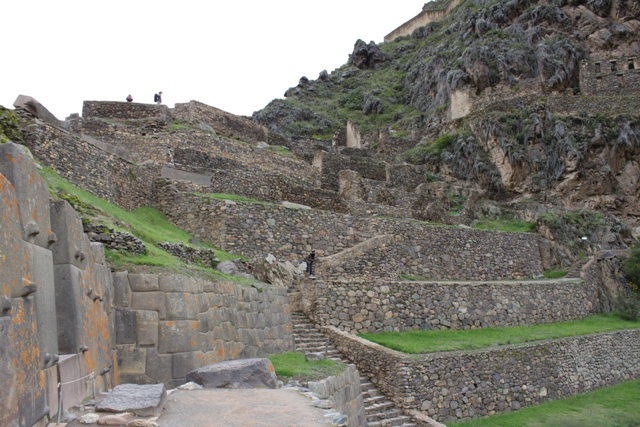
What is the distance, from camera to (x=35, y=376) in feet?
17.1

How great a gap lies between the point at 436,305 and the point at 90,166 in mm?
11428

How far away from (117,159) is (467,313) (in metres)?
12.5

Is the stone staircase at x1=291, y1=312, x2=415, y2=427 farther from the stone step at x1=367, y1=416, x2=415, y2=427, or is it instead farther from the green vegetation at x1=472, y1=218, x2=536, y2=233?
the green vegetation at x1=472, y1=218, x2=536, y2=233

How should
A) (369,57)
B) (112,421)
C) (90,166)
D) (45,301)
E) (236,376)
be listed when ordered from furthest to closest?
(369,57)
(90,166)
(236,376)
(45,301)
(112,421)

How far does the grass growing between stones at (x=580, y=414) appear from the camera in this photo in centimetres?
1417

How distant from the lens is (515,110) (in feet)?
127

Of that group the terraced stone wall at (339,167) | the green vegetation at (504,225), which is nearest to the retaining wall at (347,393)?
the terraced stone wall at (339,167)

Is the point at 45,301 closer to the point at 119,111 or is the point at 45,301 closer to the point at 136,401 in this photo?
the point at 136,401

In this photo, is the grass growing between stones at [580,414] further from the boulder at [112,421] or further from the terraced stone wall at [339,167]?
the terraced stone wall at [339,167]

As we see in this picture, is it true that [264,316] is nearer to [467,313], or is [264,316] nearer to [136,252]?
[136,252]

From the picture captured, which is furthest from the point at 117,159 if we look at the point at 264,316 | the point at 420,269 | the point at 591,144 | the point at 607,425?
the point at 591,144

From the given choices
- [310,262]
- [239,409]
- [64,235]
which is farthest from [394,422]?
[64,235]

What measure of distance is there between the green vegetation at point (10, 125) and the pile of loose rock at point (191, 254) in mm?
4403

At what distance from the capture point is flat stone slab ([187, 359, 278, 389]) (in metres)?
7.88
